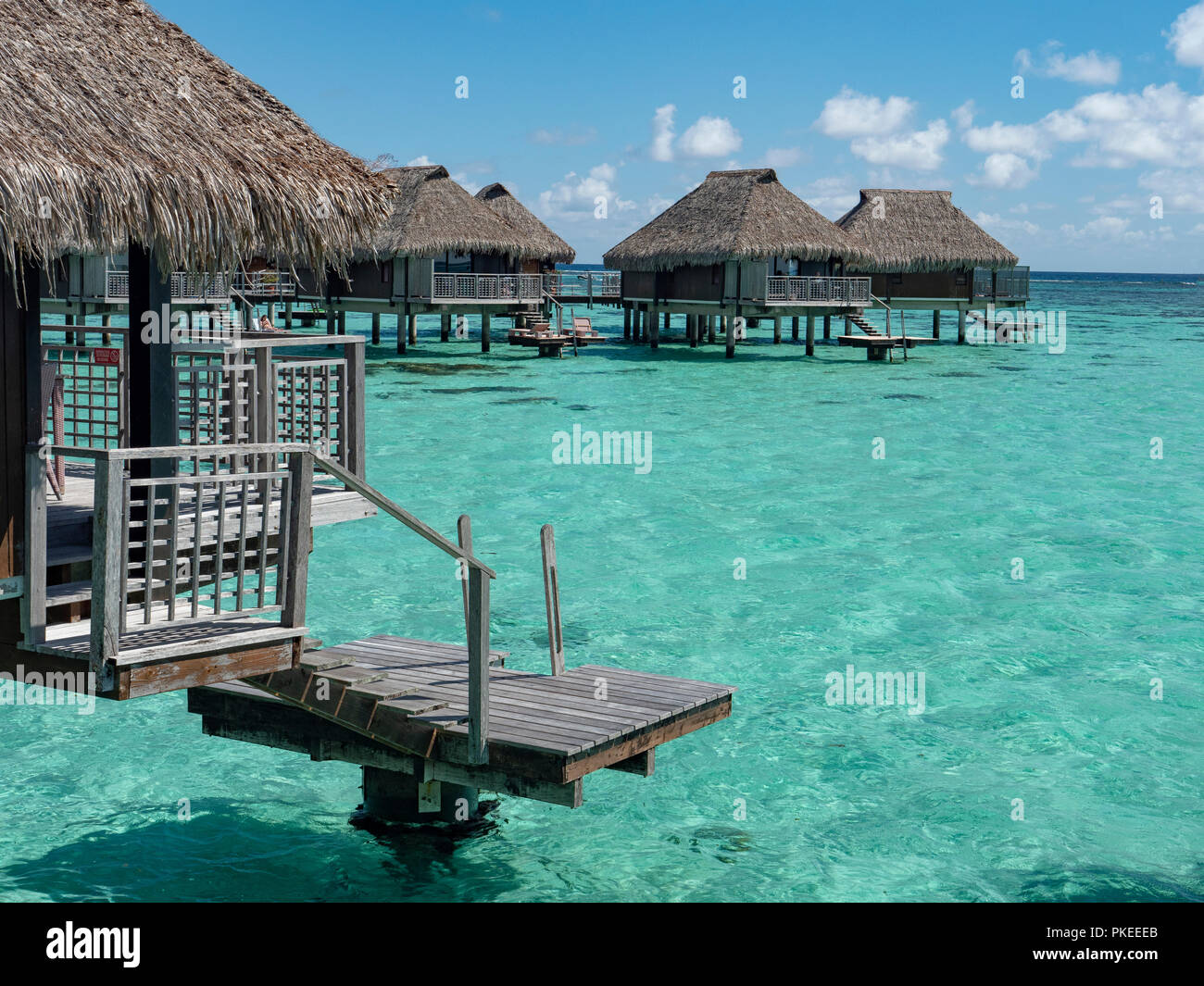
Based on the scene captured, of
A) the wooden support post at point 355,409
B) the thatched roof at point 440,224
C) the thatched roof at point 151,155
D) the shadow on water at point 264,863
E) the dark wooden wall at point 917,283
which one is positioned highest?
the thatched roof at point 440,224

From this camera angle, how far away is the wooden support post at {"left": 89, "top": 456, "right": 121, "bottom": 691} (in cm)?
576

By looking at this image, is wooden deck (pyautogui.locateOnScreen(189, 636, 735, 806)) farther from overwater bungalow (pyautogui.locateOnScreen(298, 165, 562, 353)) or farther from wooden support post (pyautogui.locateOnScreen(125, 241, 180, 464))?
overwater bungalow (pyautogui.locateOnScreen(298, 165, 562, 353))

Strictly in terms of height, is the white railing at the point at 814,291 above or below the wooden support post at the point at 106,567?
above

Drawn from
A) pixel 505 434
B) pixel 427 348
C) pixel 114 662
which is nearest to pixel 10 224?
pixel 114 662

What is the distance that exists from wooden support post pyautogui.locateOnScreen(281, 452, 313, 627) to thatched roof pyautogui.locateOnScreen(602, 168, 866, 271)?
36.1 metres

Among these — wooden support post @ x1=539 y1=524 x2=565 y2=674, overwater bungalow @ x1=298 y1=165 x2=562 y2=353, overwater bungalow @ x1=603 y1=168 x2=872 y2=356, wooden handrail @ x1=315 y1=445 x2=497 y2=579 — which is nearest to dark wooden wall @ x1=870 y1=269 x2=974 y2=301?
overwater bungalow @ x1=603 y1=168 x2=872 y2=356

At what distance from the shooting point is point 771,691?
40.7 ft

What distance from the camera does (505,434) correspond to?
1084 inches

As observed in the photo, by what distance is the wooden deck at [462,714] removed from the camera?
7.11 meters

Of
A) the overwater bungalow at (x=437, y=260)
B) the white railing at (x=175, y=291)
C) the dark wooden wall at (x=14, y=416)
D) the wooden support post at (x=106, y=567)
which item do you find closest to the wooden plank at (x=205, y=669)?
the wooden support post at (x=106, y=567)

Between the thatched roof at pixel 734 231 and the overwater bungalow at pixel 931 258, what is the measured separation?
20.7 ft

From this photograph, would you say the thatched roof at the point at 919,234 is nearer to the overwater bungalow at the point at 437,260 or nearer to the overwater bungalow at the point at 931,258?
the overwater bungalow at the point at 931,258

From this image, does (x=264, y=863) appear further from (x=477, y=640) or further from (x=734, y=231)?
(x=734, y=231)
